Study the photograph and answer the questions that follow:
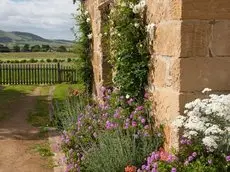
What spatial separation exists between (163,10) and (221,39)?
675 mm

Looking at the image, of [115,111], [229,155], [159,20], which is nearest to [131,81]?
[115,111]

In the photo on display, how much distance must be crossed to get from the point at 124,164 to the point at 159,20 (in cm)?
149

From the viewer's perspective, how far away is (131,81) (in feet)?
17.1

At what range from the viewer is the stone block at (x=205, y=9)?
12.8ft

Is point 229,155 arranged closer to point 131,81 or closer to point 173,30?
point 173,30

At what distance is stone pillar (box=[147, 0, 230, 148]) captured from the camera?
154 inches

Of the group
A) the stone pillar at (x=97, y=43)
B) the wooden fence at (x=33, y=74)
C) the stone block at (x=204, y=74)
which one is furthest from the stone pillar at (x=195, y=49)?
the wooden fence at (x=33, y=74)

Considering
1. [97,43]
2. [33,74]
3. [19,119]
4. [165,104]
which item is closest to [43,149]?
[97,43]

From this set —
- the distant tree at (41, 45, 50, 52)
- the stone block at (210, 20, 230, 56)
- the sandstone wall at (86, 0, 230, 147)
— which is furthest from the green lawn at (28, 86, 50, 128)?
the distant tree at (41, 45, 50, 52)

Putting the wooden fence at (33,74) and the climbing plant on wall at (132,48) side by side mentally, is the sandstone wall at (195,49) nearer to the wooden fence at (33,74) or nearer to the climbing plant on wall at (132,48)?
the climbing plant on wall at (132,48)

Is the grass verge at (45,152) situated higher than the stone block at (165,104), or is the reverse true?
the stone block at (165,104)

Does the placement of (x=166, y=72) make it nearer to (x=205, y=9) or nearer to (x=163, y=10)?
(x=163, y=10)

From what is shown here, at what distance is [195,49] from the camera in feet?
13.0

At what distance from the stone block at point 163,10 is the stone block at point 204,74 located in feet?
1.47
